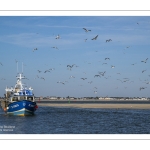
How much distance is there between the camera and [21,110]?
61500 mm

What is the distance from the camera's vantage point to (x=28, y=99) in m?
63.6

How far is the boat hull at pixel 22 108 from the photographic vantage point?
61.2m

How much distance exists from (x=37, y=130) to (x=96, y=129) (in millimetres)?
6518

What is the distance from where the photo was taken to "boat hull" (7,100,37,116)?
201 feet

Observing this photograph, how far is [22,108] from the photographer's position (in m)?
61.5
